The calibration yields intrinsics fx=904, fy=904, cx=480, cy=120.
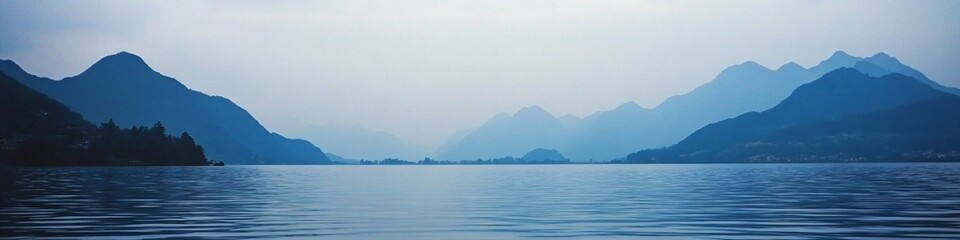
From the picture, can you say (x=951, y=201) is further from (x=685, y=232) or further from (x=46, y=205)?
(x=46, y=205)

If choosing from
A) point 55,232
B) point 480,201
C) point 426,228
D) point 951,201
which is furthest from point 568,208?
point 55,232

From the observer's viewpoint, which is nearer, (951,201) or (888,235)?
(888,235)

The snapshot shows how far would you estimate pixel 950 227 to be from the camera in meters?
31.9

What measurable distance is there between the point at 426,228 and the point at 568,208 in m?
14.0

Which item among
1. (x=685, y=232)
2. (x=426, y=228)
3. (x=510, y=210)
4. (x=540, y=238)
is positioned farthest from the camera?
(x=510, y=210)

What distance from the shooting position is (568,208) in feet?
153

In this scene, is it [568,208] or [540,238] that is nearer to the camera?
[540,238]

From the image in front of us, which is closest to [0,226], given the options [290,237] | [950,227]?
[290,237]

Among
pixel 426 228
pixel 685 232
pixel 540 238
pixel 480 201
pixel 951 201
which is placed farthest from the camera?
pixel 480 201

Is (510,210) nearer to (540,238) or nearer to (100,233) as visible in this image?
(540,238)

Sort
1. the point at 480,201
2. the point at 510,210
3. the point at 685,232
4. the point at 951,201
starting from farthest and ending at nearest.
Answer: the point at 480,201 → the point at 951,201 → the point at 510,210 → the point at 685,232

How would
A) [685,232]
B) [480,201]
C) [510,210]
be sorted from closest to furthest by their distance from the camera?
1. [685,232]
2. [510,210]
3. [480,201]

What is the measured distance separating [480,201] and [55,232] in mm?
Result: 28111

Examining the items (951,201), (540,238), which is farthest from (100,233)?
(951,201)
